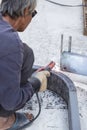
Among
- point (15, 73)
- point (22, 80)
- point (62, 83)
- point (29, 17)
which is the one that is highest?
point (29, 17)

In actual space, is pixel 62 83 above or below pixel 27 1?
below

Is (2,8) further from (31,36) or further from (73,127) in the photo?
(31,36)

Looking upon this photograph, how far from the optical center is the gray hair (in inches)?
58.7

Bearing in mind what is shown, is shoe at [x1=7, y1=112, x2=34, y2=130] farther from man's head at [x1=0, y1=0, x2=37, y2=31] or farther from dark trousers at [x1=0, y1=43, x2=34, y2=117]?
man's head at [x1=0, y1=0, x2=37, y2=31]

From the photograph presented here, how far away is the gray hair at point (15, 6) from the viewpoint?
1491mm

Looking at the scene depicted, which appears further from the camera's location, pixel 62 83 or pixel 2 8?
pixel 62 83

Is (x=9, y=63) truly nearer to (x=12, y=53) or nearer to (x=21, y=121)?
(x=12, y=53)

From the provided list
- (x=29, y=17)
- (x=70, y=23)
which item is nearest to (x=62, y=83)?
(x=29, y=17)

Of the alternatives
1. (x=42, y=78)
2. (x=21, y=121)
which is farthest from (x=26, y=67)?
(x=21, y=121)

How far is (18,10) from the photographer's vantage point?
1493 millimetres

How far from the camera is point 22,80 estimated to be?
1.82 metres

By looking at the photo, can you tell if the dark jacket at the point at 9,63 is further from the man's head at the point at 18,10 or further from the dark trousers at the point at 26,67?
the dark trousers at the point at 26,67

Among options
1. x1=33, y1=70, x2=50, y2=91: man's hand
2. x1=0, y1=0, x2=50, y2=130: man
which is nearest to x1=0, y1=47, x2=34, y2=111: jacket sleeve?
x1=0, y1=0, x2=50, y2=130: man

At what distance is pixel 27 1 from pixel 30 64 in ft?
1.51
